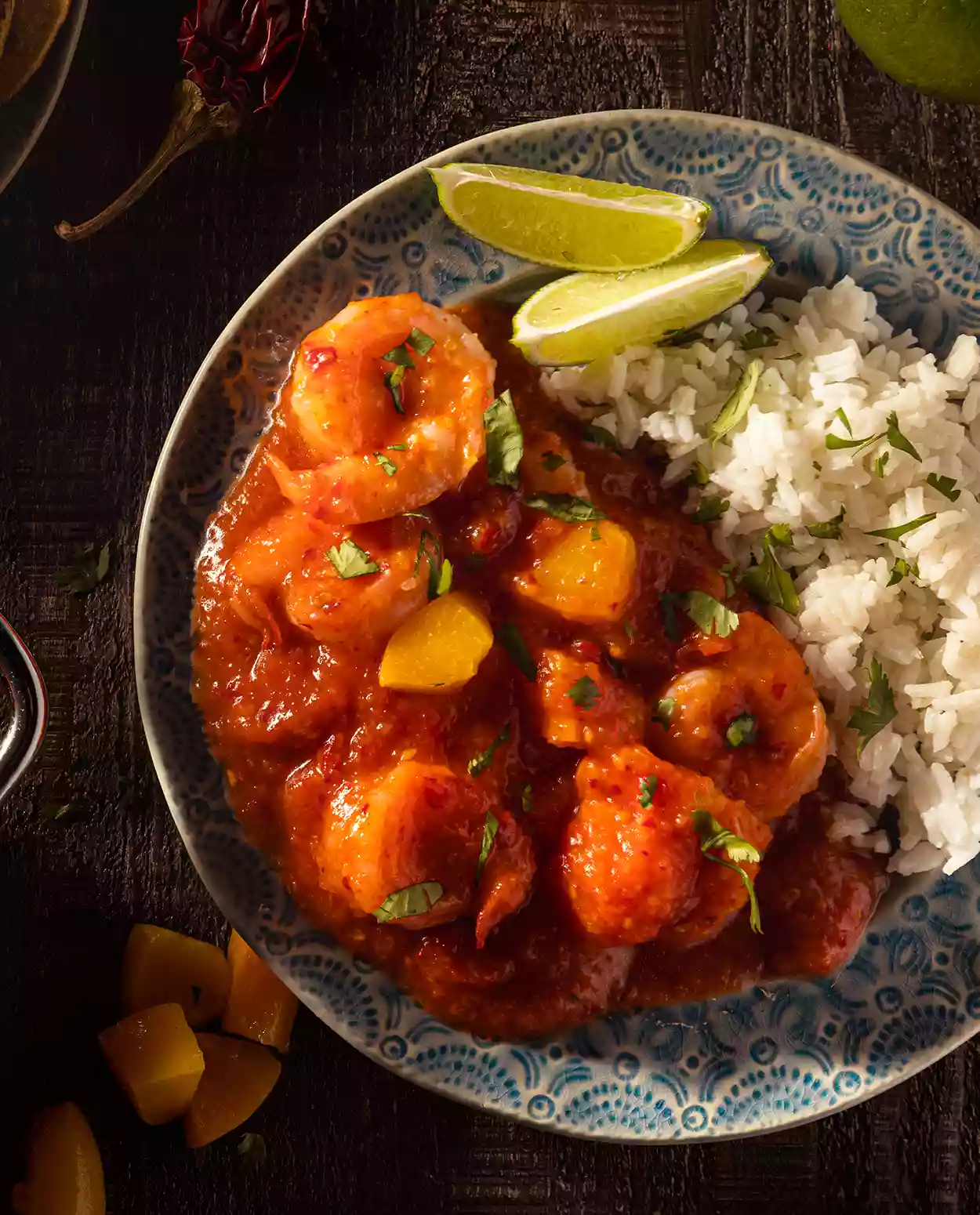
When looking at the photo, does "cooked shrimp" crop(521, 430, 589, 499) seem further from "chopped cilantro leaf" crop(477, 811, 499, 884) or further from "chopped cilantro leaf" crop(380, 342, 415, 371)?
"chopped cilantro leaf" crop(477, 811, 499, 884)

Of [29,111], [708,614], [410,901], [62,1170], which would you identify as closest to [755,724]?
[708,614]

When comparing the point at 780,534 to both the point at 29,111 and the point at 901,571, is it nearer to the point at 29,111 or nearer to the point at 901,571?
the point at 901,571

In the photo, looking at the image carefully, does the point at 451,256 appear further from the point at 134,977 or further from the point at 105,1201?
the point at 105,1201

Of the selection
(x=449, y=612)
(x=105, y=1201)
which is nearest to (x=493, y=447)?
(x=449, y=612)

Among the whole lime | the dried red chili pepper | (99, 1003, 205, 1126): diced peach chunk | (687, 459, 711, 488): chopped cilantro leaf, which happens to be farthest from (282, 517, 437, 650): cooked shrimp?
the whole lime

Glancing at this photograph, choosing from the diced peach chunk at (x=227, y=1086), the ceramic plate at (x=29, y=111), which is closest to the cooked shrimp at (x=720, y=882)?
the diced peach chunk at (x=227, y=1086)

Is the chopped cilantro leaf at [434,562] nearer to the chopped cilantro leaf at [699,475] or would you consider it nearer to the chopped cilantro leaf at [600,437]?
the chopped cilantro leaf at [600,437]
